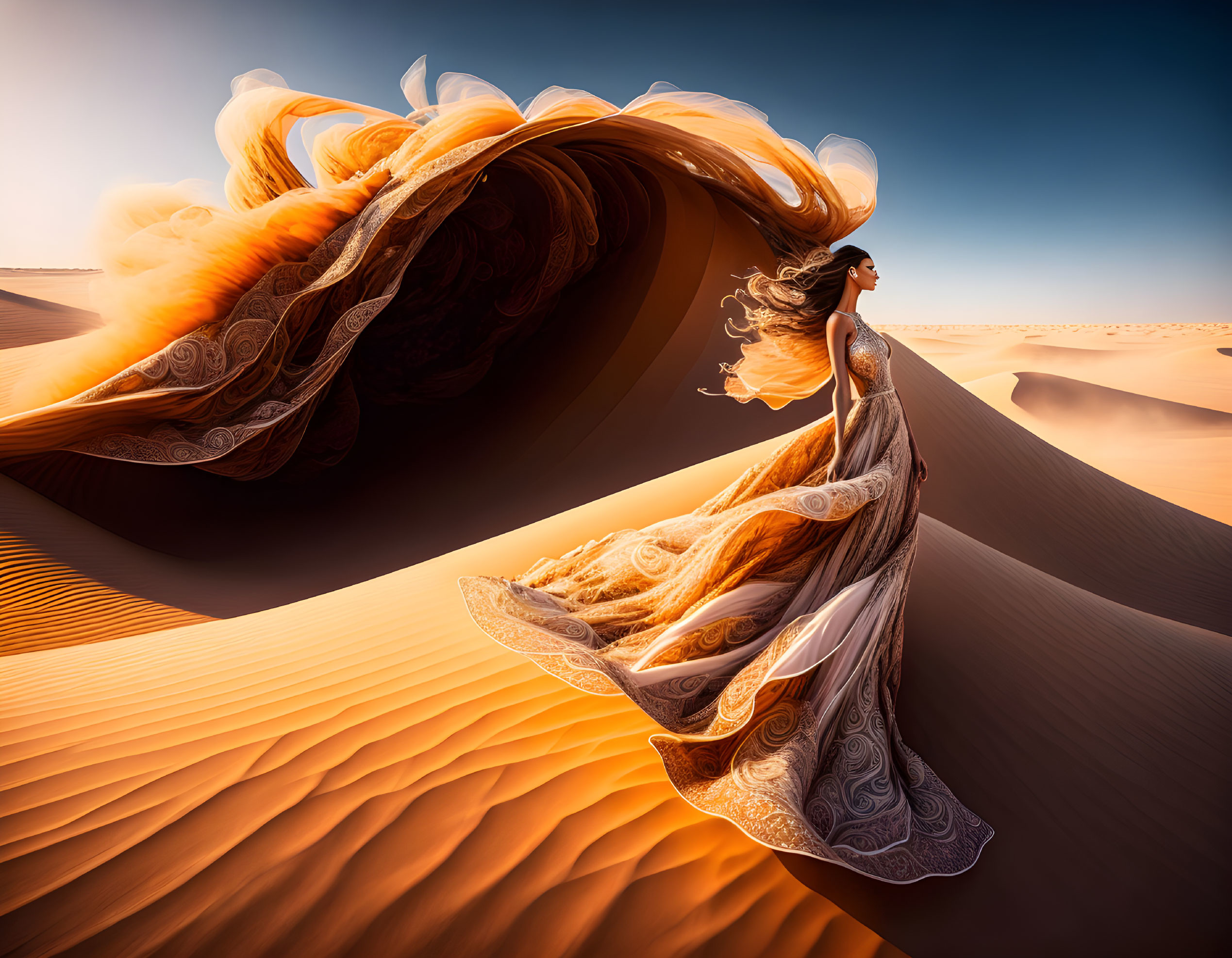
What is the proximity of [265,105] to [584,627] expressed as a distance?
19.5ft

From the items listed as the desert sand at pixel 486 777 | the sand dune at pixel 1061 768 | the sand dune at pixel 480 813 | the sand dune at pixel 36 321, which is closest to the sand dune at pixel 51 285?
the sand dune at pixel 36 321

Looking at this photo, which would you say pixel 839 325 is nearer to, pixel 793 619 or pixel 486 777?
pixel 793 619

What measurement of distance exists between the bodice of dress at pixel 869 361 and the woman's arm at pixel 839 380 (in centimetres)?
4

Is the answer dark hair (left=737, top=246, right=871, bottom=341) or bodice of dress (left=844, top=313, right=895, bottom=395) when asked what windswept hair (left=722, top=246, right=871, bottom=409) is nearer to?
dark hair (left=737, top=246, right=871, bottom=341)

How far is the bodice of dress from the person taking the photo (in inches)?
129

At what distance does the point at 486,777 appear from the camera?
2293 millimetres

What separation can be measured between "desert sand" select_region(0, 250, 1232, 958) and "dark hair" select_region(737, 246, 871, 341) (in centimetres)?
195

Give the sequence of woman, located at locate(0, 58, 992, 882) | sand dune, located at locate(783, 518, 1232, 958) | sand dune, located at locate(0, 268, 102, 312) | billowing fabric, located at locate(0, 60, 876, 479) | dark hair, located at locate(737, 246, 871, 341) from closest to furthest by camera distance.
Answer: sand dune, located at locate(783, 518, 1232, 958) < woman, located at locate(0, 58, 992, 882) < dark hair, located at locate(737, 246, 871, 341) < billowing fabric, located at locate(0, 60, 876, 479) < sand dune, located at locate(0, 268, 102, 312)

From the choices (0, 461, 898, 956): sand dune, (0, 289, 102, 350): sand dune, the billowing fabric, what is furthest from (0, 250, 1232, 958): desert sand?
(0, 289, 102, 350): sand dune

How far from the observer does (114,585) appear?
5195 mm

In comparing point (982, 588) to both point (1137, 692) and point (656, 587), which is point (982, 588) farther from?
point (656, 587)

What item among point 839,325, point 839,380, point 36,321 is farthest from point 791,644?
point 36,321

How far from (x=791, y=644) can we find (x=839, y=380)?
146 cm

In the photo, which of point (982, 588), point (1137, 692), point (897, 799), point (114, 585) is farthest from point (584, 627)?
point (114, 585)
